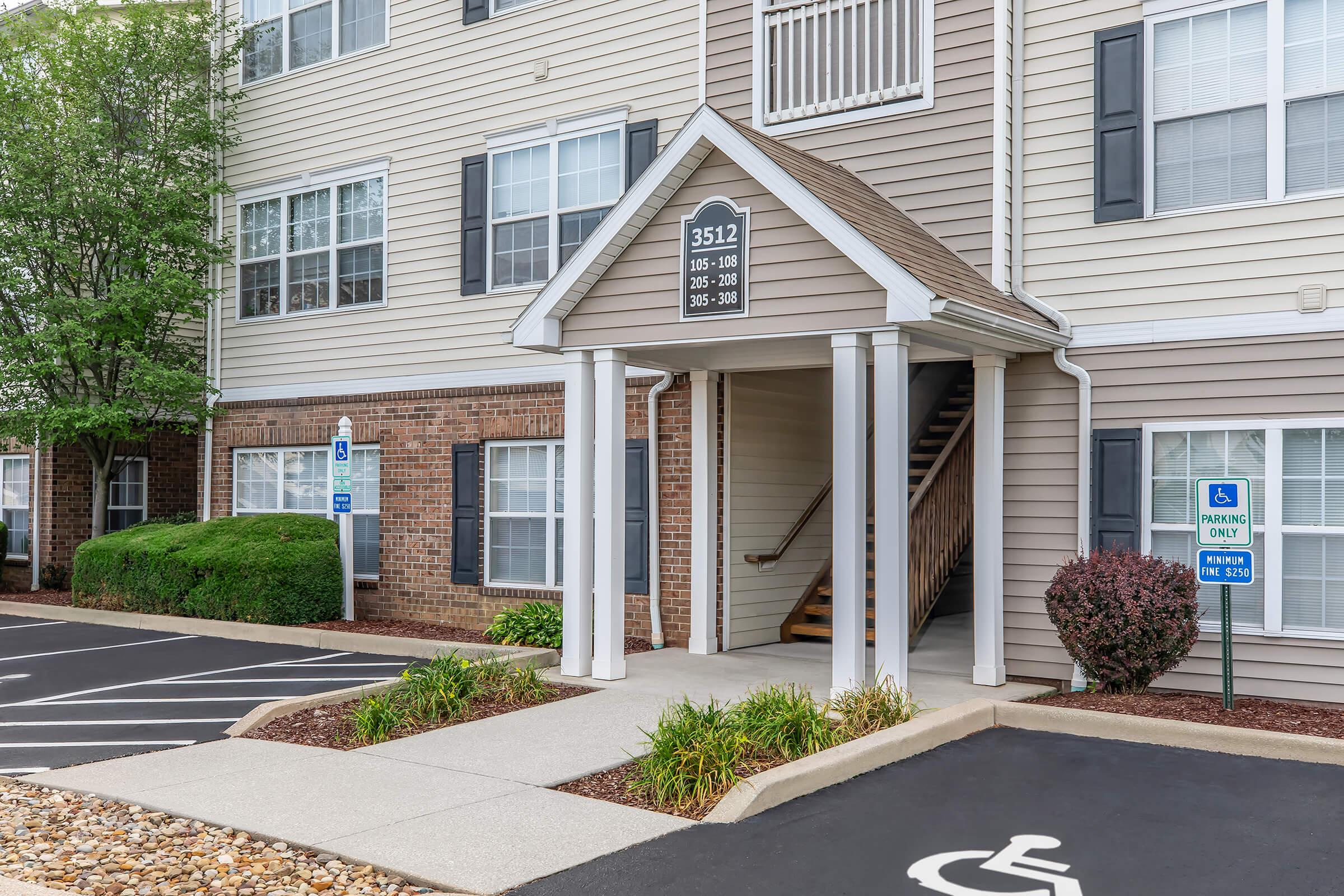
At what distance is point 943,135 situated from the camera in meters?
9.64

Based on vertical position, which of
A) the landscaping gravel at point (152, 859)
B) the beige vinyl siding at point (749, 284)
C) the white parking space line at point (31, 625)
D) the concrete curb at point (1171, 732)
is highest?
the beige vinyl siding at point (749, 284)

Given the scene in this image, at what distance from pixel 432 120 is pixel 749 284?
6.45 metres

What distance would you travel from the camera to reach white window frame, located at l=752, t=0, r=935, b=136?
31.8 feet

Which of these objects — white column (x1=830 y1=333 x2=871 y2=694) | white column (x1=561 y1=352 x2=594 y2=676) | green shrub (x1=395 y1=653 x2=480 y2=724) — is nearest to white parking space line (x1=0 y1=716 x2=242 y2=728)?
green shrub (x1=395 y1=653 x2=480 y2=724)

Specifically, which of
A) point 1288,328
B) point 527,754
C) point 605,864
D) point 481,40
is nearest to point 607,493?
point 527,754

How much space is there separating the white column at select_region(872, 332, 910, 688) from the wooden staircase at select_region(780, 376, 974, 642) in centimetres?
219

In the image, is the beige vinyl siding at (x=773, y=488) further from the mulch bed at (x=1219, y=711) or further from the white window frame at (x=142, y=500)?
the white window frame at (x=142, y=500)

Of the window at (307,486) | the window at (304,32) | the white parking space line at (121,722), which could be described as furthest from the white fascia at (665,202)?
the window at (304,32)

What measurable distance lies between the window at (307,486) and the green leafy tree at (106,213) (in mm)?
1092

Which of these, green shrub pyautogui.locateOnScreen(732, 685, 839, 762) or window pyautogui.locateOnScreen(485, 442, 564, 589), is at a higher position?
window pyautogui.locateOnScreen(485, 442, 564, 589)

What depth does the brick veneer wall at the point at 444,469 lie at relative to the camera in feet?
37.2

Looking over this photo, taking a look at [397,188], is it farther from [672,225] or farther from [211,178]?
[672,225]

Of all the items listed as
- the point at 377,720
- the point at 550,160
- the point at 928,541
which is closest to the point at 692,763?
the point at 377,720

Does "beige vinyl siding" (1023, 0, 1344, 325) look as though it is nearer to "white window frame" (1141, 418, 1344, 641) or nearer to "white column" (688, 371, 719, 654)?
"white window frame" (1141, 418, 1344, 641)
